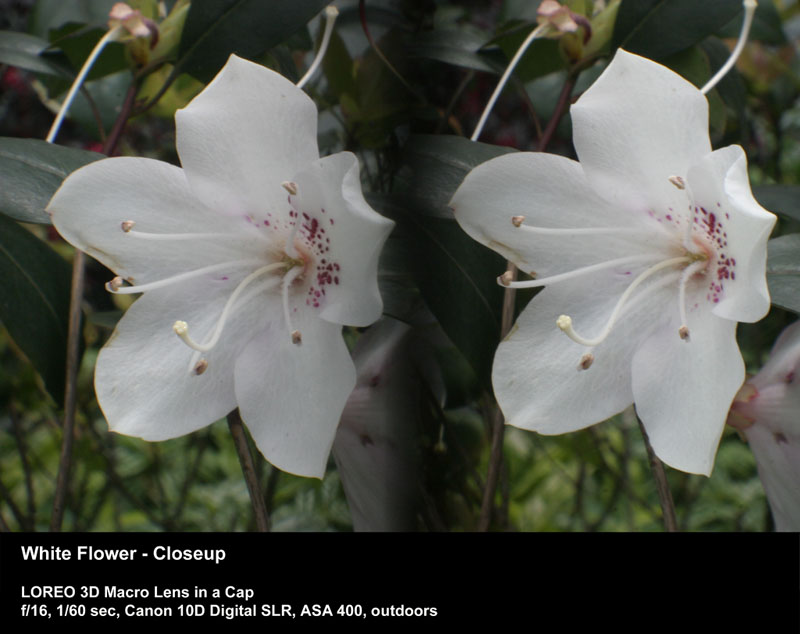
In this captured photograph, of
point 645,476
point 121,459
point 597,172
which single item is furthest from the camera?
point 121,459

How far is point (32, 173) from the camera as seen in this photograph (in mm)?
348

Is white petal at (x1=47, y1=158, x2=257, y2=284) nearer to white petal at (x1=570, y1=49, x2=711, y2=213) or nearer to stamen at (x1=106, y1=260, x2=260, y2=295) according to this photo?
stamen at (x1=106, y1=260, x2=260, y2=295)

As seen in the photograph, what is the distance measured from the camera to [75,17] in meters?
0.51

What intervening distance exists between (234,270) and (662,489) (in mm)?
190

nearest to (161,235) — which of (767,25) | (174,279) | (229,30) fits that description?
(174,279)

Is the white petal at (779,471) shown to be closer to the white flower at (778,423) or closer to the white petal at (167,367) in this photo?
the white flower at (778,423)

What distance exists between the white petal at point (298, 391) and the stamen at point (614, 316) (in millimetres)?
77

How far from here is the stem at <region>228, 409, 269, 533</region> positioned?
345 millimetres

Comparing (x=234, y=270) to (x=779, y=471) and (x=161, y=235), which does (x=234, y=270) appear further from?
(x=779, y=471)

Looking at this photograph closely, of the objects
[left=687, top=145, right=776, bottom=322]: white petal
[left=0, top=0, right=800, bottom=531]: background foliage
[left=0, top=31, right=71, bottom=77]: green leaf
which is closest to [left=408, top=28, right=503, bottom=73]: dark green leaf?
[left=0, top=0, right=800, bottom=531]: background foliage

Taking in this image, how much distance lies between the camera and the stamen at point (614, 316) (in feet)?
0.92
